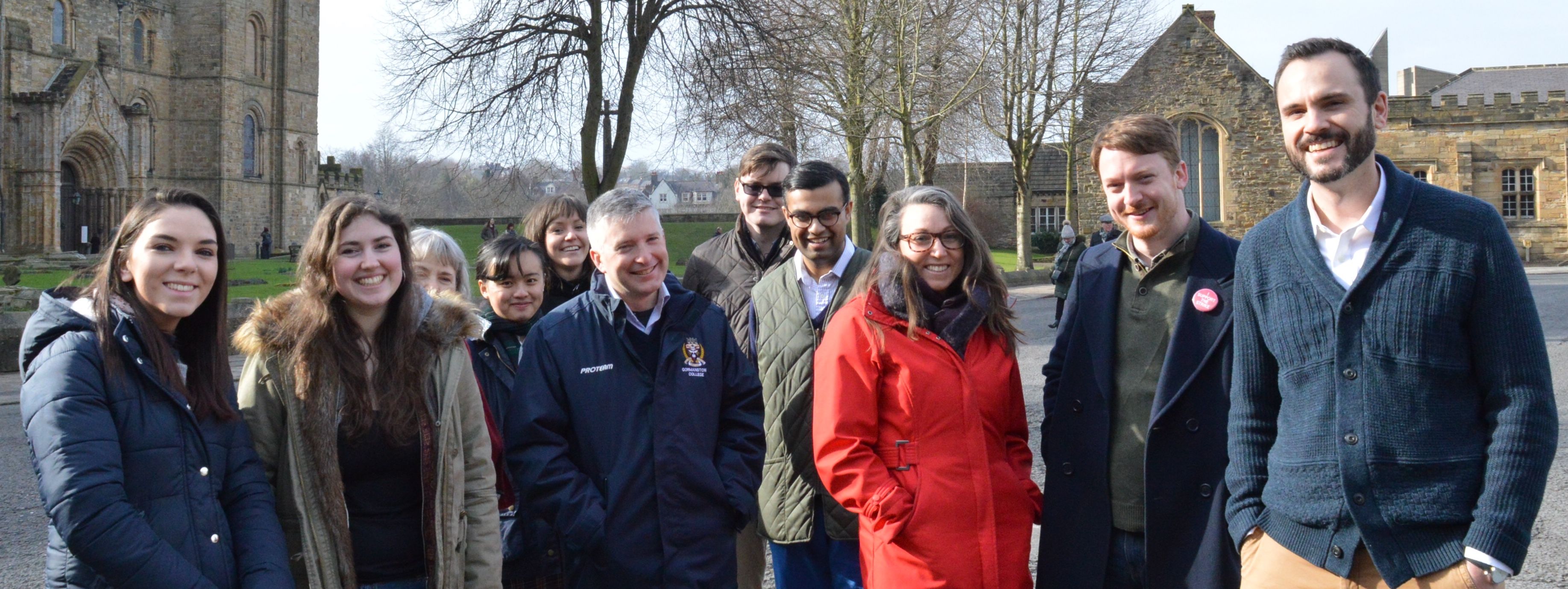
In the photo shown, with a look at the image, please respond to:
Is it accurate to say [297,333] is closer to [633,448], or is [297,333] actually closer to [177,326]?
[177,326]

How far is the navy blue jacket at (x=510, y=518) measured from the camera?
11.9 ft

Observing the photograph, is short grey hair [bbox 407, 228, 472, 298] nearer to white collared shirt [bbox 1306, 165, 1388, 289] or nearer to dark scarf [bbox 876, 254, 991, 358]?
dark scarf [bbox 876, 254, 991, 358]

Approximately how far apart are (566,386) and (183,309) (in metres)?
1.15

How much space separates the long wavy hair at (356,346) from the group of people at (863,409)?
1cm

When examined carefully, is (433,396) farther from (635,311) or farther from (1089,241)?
(1089,241)

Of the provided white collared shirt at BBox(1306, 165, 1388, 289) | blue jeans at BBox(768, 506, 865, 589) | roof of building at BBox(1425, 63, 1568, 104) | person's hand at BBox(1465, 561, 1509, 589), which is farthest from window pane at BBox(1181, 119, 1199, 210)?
person's hand at BBox(1465, 561, 1509, 589)

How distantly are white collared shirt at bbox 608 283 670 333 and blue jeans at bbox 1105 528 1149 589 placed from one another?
1.64 meters

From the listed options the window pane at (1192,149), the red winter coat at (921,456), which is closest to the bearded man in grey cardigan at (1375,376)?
the red winter coat at (921,456)

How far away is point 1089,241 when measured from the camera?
1011 inches

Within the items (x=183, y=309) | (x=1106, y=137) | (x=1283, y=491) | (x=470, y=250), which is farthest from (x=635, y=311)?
(x=470, y=250)

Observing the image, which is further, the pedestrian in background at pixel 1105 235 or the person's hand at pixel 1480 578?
the pedestrian in background at pixel 1105 235

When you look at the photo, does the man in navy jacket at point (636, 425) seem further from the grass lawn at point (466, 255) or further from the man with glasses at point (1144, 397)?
the grass lawn at point (466, 255)

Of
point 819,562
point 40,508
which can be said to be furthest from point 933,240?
point 40,508

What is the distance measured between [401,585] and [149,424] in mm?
894
